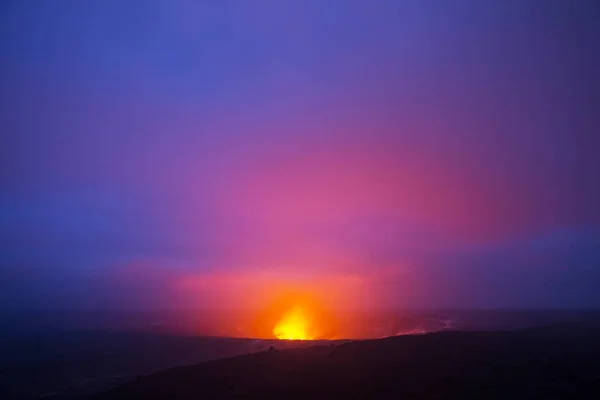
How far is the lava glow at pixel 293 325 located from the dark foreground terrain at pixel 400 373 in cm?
5283

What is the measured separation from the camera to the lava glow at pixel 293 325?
9906 cm

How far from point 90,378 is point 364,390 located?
3649cm

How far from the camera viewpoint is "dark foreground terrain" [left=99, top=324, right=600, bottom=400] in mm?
31000

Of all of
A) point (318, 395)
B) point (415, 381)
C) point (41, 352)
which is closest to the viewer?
point (318, 395)

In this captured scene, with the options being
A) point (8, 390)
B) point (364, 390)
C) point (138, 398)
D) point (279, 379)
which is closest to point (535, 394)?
point (364, 390)

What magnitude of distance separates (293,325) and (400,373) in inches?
3435

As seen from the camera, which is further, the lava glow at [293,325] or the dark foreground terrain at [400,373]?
the lava glow at [293,325]

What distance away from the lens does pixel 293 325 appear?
120m

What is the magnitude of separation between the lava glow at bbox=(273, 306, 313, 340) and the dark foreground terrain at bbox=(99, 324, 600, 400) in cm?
5283

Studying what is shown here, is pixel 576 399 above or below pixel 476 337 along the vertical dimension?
below

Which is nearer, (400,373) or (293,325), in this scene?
(400,373)

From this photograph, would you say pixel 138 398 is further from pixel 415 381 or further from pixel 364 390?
pixel 415 381

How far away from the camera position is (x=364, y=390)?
31.4 meters

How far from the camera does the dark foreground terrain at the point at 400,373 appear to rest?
31.0 metres
